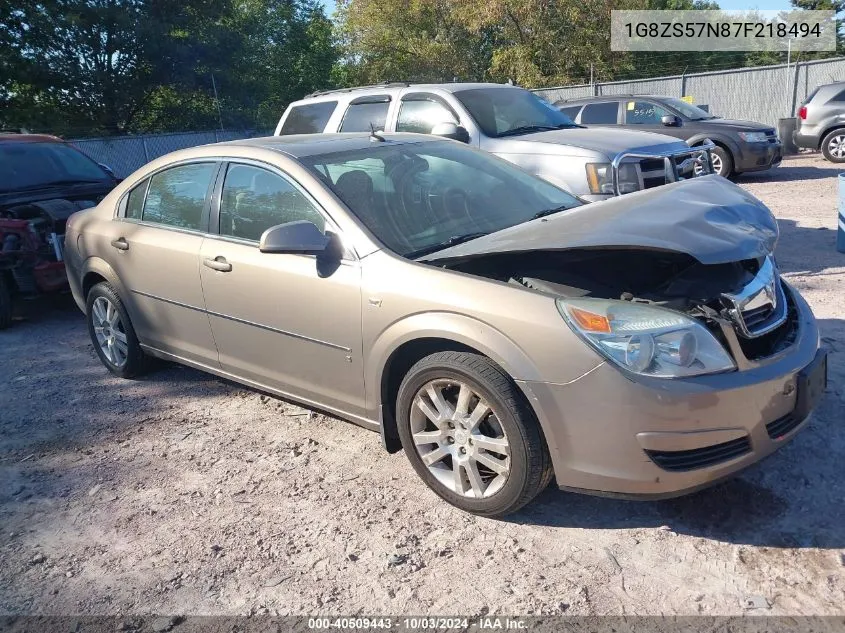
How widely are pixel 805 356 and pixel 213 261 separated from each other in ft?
10.0

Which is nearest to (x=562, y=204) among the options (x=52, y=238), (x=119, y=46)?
(x=52, y=238)

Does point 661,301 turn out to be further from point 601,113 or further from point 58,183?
point 601,113

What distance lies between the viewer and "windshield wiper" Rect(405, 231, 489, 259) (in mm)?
3438

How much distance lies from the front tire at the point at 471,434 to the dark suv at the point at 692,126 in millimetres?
10393

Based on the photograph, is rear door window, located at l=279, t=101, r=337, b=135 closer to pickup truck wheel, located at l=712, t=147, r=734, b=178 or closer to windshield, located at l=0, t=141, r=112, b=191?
windshield, located at l=0, t=141, r=112, b=191

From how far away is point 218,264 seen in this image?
13.3 ft

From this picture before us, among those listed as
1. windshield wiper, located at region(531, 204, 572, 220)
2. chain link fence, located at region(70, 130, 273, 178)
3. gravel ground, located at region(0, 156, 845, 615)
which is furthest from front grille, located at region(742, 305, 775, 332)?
chain link fence, located at region(70, 130, 273, 178)

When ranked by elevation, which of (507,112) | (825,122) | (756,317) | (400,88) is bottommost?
(825,122)

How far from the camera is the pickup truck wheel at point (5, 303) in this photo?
6723 millimetres

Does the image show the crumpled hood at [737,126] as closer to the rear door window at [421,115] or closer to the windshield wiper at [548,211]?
the rear door window at [421,115]

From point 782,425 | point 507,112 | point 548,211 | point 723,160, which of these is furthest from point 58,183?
point 723,160

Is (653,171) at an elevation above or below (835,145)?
above

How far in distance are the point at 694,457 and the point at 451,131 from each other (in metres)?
4.82

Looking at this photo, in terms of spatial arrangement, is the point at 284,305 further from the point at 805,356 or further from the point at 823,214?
the point at 823,214
